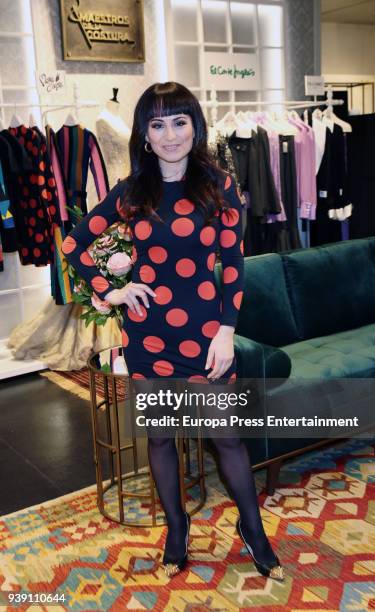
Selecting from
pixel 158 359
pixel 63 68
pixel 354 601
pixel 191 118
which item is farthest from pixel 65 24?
pixel 354 601

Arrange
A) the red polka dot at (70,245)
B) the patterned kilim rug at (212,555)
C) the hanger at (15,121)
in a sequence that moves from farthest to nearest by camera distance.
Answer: the hanger at (15,121) → the red polka dot at (70,245) → the patterned kilim rug at (212,555)

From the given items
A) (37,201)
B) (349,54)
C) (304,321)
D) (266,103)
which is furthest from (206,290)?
(349,54)

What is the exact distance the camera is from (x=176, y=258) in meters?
1.92

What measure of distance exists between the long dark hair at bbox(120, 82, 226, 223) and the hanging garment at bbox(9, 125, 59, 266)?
7.29 feet

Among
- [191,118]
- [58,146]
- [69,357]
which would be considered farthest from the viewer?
[69,357]

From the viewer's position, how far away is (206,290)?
1946 millimetres

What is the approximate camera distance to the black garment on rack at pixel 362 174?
17.4ft

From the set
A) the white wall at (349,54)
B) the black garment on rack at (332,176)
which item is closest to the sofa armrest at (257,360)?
the black garment on rack at (332,176)

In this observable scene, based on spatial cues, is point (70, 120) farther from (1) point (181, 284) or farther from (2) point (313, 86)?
(1) point (181, 284)

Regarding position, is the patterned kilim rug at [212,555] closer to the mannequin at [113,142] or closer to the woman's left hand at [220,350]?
the woman's left hand at [220,350]

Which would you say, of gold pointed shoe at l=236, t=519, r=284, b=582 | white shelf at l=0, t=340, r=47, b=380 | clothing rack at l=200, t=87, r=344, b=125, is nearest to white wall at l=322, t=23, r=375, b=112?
clothing rack at l=200, t=87, r=344, b=125

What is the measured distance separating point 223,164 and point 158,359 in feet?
8.68

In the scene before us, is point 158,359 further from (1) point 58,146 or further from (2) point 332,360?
(1) point 58,146

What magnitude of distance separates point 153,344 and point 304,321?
1475mm
